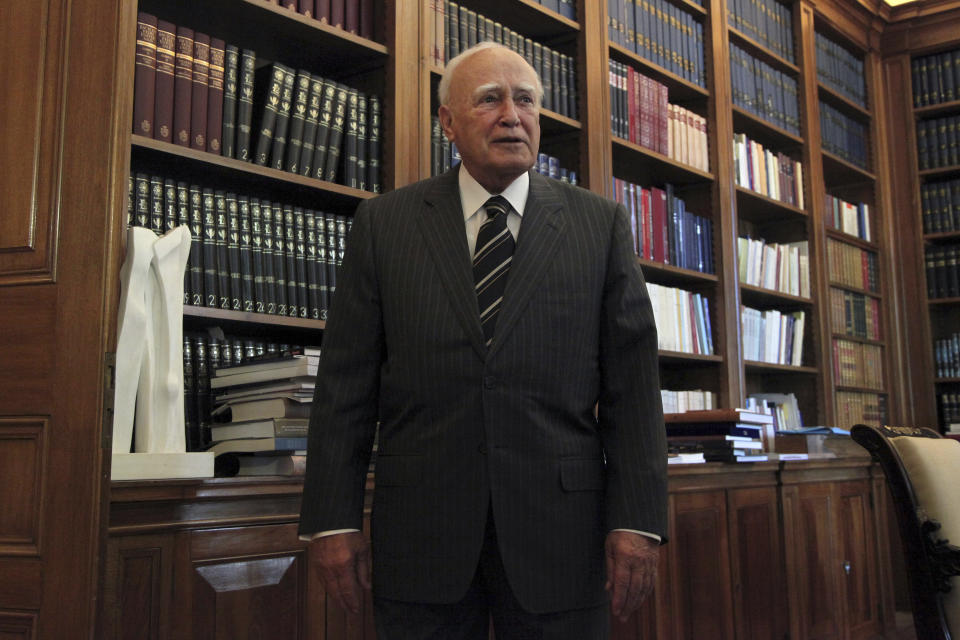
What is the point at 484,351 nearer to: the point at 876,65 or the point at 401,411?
the point at 401,411

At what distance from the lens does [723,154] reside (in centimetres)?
394

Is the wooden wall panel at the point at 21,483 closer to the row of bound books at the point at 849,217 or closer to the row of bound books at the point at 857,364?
the row of bound books at the point at 857,364

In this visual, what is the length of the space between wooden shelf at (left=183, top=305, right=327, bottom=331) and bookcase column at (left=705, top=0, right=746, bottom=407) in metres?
1.97

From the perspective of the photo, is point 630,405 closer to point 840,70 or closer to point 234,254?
point 234,254

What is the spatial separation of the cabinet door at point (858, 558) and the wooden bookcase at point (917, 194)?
5.21 ft

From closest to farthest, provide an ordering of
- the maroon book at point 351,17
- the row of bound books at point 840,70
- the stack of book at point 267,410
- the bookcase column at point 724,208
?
the stack of book at point 267,410
the maroon book at point 351,17
the bookcase column at point 724,208
the row of bound books at point 840,70

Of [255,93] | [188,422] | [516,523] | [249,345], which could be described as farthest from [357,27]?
[516,523]

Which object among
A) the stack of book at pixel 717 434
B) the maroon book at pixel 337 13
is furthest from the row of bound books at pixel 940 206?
the maroon book at pixel 337 13

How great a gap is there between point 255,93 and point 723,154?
2143mm

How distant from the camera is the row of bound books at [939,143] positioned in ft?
17.0

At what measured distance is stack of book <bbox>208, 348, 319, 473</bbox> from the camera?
6.54ft

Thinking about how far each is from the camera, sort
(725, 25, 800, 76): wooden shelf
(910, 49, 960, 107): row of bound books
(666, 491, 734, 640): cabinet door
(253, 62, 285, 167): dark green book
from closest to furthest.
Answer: (253, 62, 285, 167): dark green book
(666, 491, 734, 640): cabinet door
(725, 25, 800, 76): wooden shelf
(910, 49, 960, 107): row of bound books

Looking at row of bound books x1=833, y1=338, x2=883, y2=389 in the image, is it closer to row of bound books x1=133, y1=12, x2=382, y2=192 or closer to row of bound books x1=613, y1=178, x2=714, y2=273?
row of bound books x1=613, y1=178, x2=714, y2=273

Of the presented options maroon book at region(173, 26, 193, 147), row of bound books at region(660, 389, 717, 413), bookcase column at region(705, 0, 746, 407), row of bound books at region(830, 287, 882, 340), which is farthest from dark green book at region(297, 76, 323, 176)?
row of bound books at region(830, 287, 882, 340)
